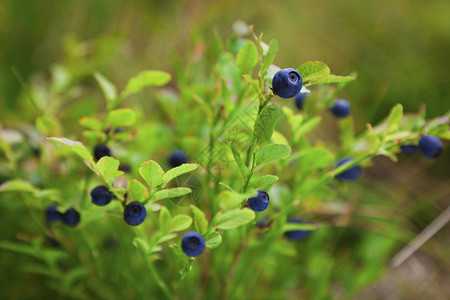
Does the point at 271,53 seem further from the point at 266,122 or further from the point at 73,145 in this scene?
the point at 73,145

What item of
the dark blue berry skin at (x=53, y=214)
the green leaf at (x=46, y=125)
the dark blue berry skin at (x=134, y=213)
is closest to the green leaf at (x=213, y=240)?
the dark blue berry skin at (x=134, y=213)

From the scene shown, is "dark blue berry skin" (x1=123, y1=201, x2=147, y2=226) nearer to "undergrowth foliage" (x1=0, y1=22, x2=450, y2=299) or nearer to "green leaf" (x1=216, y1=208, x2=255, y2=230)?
"undergrowth foliage" (x1=0, y1=22, x2=450, y2=299)

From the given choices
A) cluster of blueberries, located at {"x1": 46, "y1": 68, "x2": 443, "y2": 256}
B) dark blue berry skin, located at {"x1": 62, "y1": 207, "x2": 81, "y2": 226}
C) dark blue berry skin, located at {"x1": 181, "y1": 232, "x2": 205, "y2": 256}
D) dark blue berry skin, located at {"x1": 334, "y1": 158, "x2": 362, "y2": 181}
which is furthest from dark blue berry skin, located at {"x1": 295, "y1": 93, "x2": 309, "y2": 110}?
dark blue berry skin, located at {"x1": 62, "y1": 207, "x2": 81, "y2": 226}

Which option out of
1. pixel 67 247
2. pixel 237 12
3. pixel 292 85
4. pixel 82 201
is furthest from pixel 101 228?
pixel 237 12

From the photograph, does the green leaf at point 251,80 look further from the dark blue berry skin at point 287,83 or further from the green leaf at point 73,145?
the green leaf at point 73,145

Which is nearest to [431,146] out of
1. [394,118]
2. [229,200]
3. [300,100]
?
[394,118]

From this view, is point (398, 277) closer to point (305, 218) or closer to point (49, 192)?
point (305, 218)
